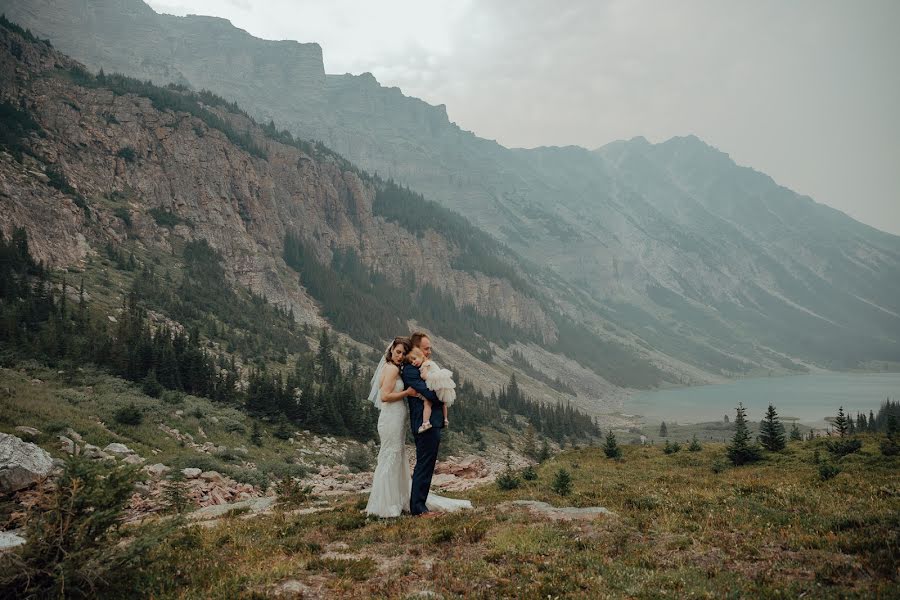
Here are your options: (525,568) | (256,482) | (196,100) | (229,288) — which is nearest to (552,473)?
(525,568)

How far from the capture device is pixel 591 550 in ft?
27.8

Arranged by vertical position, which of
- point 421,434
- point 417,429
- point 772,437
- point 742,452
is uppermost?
point 417,429

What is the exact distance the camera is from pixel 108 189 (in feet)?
359

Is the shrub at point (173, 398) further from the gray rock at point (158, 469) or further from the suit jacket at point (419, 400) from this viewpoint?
the suit jacket at point (419, 400)

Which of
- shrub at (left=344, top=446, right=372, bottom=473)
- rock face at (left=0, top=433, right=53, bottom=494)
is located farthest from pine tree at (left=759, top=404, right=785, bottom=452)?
shrub at (left=344, top=446, right=372, bottom=473)

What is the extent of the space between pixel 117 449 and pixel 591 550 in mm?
26519

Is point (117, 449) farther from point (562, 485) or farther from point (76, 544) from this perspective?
point (562, 485)

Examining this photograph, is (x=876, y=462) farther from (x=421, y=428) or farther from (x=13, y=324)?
(x=13, y=324)

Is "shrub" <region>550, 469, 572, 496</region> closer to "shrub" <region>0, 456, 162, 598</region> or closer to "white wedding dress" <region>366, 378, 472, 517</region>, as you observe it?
"white wedding dress" <region>366, 378, 472, 517</region>

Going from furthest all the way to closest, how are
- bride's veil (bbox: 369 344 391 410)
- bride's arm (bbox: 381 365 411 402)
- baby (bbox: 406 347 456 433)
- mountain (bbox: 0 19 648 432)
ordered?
1. mountain (bbox: 0 19 648 432)
2. bride's veil (bbox: 369 344 391 410)
3. bride's arm (bbox: 381 365 411 402)
4. baby (bbox: 406 347 456 433)

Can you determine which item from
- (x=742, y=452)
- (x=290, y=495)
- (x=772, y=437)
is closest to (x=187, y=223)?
(x=290, y=495)

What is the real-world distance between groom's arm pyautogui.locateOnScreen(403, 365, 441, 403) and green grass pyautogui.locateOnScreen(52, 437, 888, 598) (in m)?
2.98

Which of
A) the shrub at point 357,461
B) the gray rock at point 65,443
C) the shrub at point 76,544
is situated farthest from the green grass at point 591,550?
the shrub at point 357,461

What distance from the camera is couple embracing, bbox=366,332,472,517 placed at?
11.2m
